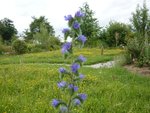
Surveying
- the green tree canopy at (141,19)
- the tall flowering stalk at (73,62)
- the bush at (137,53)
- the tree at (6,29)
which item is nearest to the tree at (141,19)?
the green tree canopy at (141,19)

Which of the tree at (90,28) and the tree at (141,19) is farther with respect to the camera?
the tree at (90,28)

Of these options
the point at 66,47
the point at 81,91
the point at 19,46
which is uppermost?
the point at 66,47

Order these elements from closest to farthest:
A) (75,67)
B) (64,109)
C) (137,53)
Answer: (75,67) → (64,109) → (137,53)

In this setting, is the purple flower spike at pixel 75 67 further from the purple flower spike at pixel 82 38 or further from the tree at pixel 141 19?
the tree at pixel 141 19

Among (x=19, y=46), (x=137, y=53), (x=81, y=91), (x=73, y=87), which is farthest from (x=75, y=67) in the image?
(x=19, y=46)

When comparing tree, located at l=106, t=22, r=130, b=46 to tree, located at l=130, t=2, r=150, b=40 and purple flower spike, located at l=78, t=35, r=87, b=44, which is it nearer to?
tree, located at l=130, t=2, r=150, b=40

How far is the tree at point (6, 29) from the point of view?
180 feet

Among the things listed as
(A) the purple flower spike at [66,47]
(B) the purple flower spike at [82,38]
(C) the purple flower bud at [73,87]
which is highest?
(B) the purple flower spike at [82,38]

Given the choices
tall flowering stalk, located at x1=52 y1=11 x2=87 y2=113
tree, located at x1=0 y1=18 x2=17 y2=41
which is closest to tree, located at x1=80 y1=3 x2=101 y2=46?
tree, located at x1=0 y1=18 x2=17 y2=41

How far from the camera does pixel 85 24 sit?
42406mm

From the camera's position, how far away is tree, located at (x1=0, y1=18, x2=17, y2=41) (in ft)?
180

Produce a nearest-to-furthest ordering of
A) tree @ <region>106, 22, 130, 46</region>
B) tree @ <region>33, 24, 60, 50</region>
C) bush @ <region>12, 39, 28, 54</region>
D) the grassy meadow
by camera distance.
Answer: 1. the grassy meadow
2. bush @ <region>12, 39, 28, 54</region>
3. tree @ <region>106, 22, 130, 46</region>
4. tree @ <region>33, 24, 60, 50</region>

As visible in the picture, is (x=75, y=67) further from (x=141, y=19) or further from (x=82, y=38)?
(x=141, y=19)

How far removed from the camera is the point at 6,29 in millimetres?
54844
